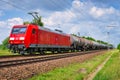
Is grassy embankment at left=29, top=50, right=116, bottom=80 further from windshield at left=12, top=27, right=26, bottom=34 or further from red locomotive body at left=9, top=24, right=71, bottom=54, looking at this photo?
windshield at left=12, top=27, right=26, bottom=34

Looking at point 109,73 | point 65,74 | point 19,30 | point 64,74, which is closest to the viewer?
point 64,74

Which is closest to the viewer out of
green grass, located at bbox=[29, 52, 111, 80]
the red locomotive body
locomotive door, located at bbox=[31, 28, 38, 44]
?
green grass, located at bbox=[29, 52, 111, 80]

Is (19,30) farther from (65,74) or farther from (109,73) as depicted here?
(109,73)

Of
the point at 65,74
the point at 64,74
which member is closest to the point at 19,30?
the point at 65,74

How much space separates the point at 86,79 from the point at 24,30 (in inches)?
712

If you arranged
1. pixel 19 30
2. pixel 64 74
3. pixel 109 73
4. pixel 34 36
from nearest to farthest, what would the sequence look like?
pixel 64 74
pixel 109 73
pixel 19 30
pixel 34 36

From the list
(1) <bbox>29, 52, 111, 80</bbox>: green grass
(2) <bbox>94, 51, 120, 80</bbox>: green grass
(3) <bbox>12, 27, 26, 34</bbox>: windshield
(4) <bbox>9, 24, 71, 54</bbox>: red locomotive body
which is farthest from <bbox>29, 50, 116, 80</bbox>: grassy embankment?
(3) <bbox>12, 27, 26, 34</bbox>: windshield

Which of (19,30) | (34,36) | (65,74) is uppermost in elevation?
(19,30)

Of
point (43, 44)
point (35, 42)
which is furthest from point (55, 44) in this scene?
point (35, 42)

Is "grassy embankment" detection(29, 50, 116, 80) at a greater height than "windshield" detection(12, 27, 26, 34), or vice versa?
"windshield" detection(12, 27, 26, 34)

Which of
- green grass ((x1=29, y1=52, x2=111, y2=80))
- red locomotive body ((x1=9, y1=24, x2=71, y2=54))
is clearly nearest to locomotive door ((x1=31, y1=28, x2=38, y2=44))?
red locomotive body ((x1=9, y1=24, x2=71, y2=54))

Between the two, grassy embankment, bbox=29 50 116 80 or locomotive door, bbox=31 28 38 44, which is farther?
locomotive door, bbox=31 28 38 44

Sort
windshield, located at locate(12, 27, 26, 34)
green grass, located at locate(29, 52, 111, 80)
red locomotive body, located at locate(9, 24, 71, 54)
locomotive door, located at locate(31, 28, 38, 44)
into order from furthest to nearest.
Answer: locomotive door, located at locate(31, 28, 38, 44)
windshield, located at locate(12, 27, 26, 34)
red locomotive body, located at locate(9, 24, 71, 54)
green grass, located at locate(29, 52, 111, 80)

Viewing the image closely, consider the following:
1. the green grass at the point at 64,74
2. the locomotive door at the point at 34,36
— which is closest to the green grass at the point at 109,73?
the green grass at the point at 64,74
